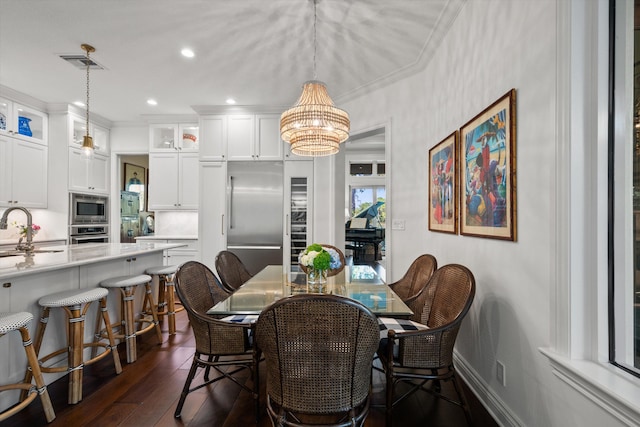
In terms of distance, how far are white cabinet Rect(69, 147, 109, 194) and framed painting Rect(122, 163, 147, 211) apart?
92 cm

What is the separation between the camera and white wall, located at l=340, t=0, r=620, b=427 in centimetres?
144

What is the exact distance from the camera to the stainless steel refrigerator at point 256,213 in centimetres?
478

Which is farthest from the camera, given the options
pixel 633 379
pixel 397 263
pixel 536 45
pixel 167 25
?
pixel 397 263

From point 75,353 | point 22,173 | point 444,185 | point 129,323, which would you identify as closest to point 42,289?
point 75,353

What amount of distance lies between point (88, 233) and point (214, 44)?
399 cm

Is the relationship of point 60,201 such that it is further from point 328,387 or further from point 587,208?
point 587,208

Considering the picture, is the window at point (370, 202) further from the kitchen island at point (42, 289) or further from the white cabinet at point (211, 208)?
the kitchen island at point (42, 289)

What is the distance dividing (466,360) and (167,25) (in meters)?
3.73

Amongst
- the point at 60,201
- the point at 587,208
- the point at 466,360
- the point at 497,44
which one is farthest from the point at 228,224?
the point at 587,208

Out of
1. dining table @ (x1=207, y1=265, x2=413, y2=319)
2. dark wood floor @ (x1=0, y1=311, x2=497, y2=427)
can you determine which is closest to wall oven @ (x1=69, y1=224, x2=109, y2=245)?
dark wood floor @ (x1=0, y1=311, x2=497, y2=427)

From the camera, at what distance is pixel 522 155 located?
5.44ft

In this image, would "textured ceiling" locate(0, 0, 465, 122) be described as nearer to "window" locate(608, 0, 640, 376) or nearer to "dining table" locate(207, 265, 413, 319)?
"window" locate(608, 0, 640, 376)

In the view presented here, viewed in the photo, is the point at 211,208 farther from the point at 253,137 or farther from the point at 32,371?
the point at 32,371

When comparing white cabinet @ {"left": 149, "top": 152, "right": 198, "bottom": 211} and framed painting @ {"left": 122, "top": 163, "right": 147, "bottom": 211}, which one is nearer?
white cabinet @ {"left": 149, "top": 152, "right": 198, "bottom": 211}
